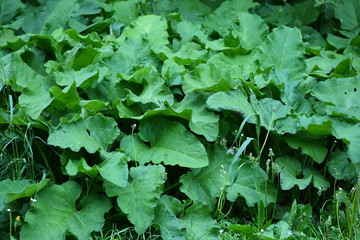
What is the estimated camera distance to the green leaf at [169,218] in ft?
10.9

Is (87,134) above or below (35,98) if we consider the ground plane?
below

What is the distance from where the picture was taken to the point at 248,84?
3834 mm

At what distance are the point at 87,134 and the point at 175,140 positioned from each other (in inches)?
20.4

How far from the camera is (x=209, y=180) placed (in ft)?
11.9

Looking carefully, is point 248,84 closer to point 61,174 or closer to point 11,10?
point 61,174

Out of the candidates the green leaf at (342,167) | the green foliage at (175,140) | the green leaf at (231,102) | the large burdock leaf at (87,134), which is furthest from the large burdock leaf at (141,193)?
the green leaf at (342,167)

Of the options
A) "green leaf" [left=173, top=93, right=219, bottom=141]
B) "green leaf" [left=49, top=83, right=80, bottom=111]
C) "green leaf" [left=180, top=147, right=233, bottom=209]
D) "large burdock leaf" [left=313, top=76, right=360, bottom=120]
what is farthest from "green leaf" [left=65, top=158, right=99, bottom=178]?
"large burdock leaf" [left=313, top=76, right=360, bottom=120]

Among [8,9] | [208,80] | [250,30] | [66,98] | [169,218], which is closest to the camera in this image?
[169,218]

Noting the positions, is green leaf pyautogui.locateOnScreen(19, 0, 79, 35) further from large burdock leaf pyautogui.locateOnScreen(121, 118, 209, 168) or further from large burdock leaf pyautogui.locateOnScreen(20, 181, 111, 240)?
large burdock leaf pyautogui.locateOnScreen(20, 181, 111, 240)

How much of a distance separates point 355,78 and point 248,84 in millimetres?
743

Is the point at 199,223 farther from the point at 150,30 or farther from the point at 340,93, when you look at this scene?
the point at 150,30

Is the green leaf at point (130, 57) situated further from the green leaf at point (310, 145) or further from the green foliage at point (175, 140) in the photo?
the green leaf at point (310, 145)

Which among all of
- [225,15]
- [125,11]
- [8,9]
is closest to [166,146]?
[125,11]

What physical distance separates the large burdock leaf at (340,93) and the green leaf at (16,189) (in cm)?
183
